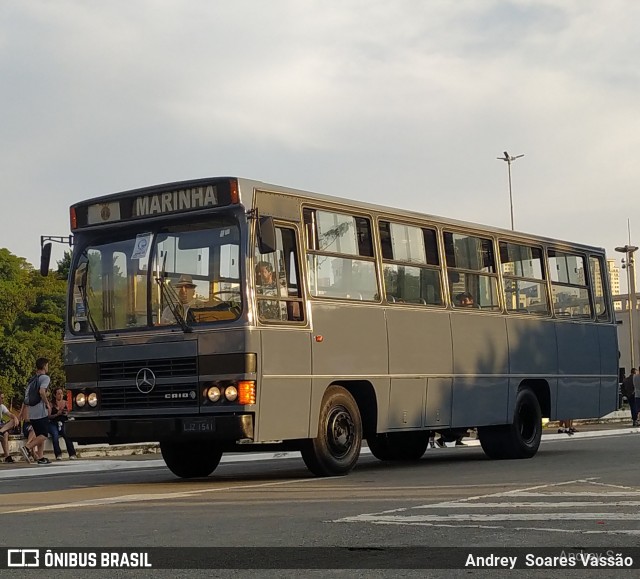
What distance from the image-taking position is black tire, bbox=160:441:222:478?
52.3 ft

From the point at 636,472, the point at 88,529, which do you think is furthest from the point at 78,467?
the point at 88,529

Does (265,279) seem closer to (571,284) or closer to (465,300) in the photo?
(465,300)

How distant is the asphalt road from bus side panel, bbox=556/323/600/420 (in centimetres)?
317

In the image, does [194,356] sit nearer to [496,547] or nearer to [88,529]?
[88,529]

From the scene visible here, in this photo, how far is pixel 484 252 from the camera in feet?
60.1

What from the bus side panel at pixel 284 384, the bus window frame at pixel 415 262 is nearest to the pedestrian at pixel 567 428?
the bus window frame at pixel 415 262

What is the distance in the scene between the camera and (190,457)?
1605 cm

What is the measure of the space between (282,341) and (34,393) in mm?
8588

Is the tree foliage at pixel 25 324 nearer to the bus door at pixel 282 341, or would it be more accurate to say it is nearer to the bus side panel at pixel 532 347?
the bus side panel at pixel 532 347

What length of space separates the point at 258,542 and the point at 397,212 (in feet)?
27.8

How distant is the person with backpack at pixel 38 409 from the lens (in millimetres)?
21125

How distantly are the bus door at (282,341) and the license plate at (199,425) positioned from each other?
493 millimetres

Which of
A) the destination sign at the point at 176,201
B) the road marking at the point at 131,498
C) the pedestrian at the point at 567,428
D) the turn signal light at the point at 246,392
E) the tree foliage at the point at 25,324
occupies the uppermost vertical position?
the tree foliage at the point at 25,324

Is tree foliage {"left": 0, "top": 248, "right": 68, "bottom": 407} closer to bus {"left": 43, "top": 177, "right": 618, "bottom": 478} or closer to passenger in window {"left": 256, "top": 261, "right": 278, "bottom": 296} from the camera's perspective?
bus {"left": 43, "top": 177, "right": 618, "bottom": 478}
